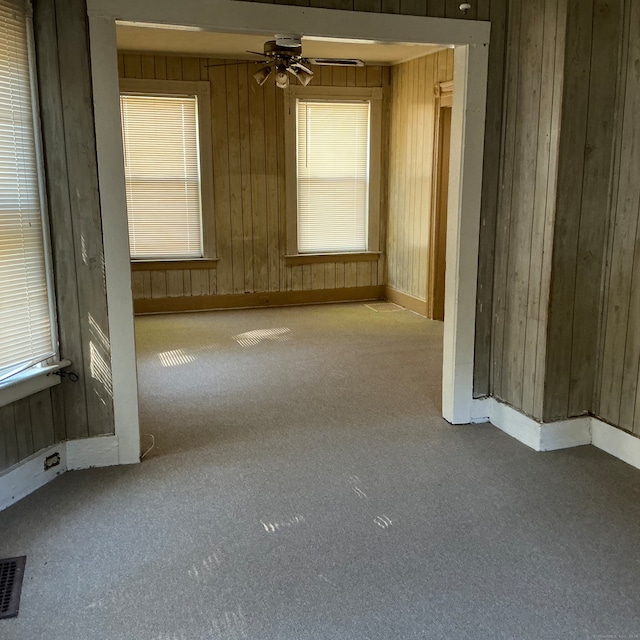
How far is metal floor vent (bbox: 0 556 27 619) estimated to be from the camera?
2.19 metres

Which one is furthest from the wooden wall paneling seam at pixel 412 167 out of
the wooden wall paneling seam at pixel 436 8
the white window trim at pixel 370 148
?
the wooden wall paneling seam at pixel 436 8

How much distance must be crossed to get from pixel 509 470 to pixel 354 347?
2555mm

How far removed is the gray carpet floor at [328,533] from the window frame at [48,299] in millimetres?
505

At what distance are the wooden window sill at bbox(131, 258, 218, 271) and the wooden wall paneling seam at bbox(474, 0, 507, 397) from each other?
157 inches

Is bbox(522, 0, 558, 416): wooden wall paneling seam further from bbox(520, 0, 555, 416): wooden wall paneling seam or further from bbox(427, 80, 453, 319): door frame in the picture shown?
bbox(427, 80, 453, 319): door frame

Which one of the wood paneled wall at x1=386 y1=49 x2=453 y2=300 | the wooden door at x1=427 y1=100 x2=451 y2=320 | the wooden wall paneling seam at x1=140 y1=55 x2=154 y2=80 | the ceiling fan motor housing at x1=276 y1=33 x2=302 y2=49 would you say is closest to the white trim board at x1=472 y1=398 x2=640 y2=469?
the ceiling fan motor housing at x1=276 y1=33 x2=302 y2=49

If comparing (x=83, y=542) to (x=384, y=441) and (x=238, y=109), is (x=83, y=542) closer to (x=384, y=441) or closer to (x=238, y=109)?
(x=384, y=441)

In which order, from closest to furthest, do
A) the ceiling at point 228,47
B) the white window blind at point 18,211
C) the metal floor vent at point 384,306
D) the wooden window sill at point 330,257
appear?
the white window blind at point 18,211
the ceiling at point 228,47
the metal floor vent at point 384,306
the wooden window sill at point 330,257

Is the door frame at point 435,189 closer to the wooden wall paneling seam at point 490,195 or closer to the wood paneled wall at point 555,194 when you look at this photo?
the wooden wall paneling seam at point 490,195

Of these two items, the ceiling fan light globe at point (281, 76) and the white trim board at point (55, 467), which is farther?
the ceiling fan light globe at point (281, 76)

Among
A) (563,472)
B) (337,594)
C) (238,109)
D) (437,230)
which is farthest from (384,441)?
(238,109)

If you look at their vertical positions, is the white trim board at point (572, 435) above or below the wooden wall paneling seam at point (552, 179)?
below

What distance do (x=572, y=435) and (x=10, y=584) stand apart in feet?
9.05

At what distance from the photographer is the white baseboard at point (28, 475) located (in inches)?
114
